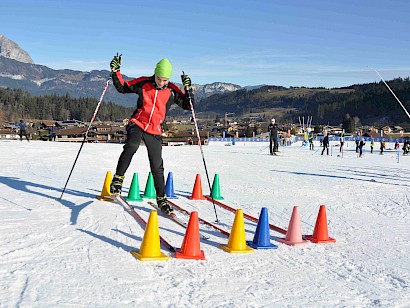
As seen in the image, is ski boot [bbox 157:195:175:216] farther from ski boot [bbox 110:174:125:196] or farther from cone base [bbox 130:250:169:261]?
cone base [bbox 130:250:169:261]

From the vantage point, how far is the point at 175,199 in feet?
26.7

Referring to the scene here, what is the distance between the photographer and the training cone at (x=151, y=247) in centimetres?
416

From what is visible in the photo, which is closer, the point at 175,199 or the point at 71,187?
the point at 175,199

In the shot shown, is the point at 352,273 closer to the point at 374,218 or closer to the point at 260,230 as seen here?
the point at 260,230

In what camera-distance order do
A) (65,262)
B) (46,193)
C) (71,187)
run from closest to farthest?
(65,262), (46,193), (71,187)

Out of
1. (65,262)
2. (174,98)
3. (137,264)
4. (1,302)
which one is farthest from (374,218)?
(1,302)

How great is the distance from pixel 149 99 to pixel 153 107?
0.12m

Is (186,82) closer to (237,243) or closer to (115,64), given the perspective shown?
(115,64)

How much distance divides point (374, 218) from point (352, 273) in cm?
329

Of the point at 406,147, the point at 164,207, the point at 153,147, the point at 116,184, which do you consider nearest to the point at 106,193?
the point at 116,184

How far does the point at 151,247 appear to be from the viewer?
4.20 meters

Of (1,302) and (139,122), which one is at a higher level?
(139,122)

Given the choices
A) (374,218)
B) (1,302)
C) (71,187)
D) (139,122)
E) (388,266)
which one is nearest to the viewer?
(1,302)


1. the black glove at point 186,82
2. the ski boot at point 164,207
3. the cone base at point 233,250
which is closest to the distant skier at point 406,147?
the black glove at point 186,82
